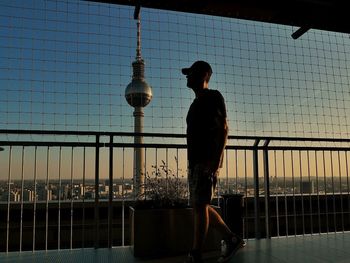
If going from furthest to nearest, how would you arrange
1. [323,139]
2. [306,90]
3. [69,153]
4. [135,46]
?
[306,90] → [135,46] → [323,139] → [69,153]

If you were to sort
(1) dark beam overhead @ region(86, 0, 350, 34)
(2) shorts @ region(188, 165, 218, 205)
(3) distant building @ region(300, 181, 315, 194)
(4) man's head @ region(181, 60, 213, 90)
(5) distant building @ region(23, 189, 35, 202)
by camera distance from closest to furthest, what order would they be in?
1. (2) shorts @ region(188, 165, 218, 205)
2. (4) man's head @ region(181, 60, 213, 90)
3. (1) dark beam overhead @ region(86, 0, 350, 34)
4. (5) distant building @ region(23, 189, 35, 202)
5. (3) distant building @ region(300, 181, 315, 194)

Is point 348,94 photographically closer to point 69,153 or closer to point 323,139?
point 323,139

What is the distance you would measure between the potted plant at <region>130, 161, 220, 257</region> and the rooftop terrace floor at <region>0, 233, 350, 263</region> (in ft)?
0.35

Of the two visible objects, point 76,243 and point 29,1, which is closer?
point 29,1

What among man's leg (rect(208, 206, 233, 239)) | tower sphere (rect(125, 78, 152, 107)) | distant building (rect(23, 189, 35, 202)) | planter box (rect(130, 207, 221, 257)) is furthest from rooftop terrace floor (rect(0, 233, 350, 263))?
tower sphere (rect(125, 78, 152, 107))

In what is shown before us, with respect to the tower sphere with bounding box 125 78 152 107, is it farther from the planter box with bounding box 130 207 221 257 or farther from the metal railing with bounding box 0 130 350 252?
the planter box with bounding box 130 207 221 257

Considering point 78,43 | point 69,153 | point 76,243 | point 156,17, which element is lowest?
point 76,243

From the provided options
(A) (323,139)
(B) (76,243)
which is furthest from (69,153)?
(B) (76,243)

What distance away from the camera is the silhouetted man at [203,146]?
8.45ft

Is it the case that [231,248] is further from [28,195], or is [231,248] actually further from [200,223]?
[28,195]

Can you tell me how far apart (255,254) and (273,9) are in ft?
7.14

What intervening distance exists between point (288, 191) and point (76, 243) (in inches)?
782

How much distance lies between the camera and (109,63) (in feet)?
16.4

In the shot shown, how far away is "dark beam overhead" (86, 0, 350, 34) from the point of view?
3.43 meters
